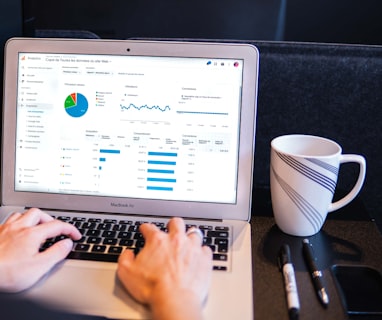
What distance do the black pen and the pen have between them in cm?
3

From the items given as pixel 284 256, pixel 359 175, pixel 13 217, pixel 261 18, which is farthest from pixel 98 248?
pixel 261 18

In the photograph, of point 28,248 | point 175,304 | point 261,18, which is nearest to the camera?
point 175,304

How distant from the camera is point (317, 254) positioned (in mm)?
690

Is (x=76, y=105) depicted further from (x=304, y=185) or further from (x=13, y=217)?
(x=304, y=185)

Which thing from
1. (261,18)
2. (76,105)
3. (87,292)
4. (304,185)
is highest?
(261,18)

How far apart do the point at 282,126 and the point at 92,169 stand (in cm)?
34

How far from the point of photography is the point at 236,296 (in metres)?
0.59

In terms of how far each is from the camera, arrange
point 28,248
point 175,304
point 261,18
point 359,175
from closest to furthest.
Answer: point 175,304 < point 28,248 < point 359,175 < point 261,18

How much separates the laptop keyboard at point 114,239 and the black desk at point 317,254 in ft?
0.16

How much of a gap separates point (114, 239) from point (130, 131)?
0.17 meters

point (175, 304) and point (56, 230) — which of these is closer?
point (175, 304)

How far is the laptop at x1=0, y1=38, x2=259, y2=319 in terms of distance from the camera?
74cm

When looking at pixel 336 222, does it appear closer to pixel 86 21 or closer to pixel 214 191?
pixel 214 191

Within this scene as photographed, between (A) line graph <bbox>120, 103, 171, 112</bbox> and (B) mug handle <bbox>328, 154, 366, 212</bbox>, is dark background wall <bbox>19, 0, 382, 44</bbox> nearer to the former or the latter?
(A) line graph <bbox>120, 103, 171, 112</bbox>
